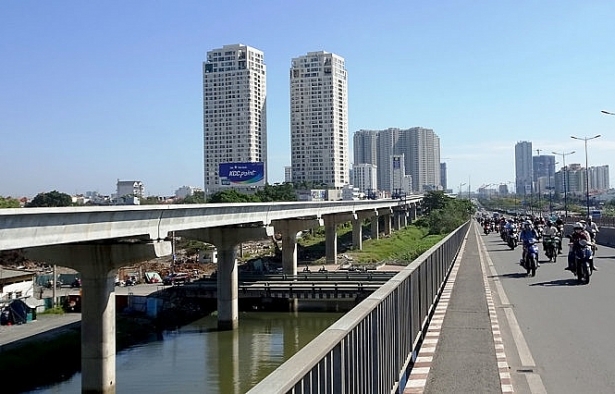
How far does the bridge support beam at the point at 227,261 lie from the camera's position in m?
39.7

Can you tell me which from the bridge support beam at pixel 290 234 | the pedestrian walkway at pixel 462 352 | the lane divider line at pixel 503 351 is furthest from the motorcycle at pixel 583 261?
the bridge support beam at pixel 290 234

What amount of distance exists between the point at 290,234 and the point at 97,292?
3197 cm

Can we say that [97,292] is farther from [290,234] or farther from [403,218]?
[403,218]

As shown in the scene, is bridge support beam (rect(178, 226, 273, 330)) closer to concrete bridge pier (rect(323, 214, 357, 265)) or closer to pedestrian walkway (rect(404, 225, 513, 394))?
pedestrian walkway (rect(404, 225, 513, 394))

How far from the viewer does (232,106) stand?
6196 inches

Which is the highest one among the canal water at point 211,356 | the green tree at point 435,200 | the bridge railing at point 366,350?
the green tree at point 435,200

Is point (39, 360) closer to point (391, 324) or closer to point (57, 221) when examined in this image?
point (57, 221)

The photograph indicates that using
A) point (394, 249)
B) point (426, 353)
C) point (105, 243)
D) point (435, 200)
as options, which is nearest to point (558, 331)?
point (426, 353)

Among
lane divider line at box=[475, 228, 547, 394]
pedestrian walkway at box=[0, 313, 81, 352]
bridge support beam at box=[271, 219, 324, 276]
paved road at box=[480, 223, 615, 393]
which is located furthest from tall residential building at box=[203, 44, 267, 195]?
lane divider line at box=[475, 228, 547, 394]

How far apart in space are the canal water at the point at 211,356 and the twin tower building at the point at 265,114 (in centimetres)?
9243

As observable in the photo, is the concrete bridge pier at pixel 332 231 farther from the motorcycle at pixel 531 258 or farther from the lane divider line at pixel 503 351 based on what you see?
the lane divider line at pixel 503 351

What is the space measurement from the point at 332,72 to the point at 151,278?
428 ft

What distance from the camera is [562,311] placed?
15.2 m

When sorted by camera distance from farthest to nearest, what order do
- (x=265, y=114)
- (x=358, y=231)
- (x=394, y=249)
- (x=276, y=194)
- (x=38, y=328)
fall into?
(x=265, y=114) < (x=276, y=194) < (x=358, y=231) < (x=394, y=249) < (x=38, y=328)
